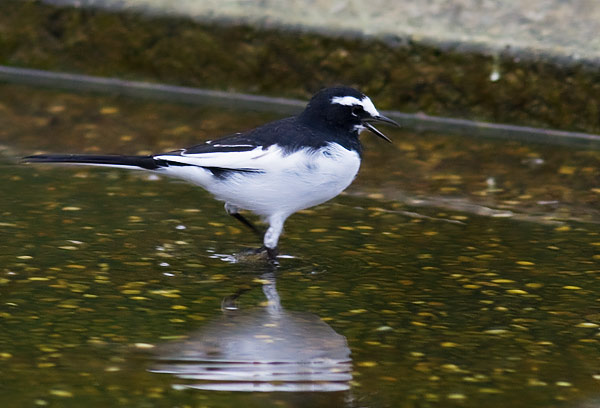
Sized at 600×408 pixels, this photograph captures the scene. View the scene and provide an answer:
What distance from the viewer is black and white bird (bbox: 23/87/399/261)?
5223mm

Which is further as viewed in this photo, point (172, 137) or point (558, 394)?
point (172, 137)

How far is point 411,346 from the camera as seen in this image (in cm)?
451

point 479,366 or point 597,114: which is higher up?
point 597,114

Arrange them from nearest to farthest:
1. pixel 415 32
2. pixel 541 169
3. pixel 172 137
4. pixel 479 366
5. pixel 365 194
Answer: pixel 479 366
pixel 365 194
pixel 541 169
pixel 172 137
pixel 415 32

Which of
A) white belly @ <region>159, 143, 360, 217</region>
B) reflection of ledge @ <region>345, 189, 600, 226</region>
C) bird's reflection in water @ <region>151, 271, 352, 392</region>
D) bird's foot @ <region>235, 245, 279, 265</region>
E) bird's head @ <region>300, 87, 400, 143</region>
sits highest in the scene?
bird's head @ <region>300, 87, 400, 143</region>

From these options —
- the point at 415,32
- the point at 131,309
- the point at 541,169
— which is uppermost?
the point at 415,32

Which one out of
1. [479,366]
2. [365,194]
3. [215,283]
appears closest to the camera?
[479,366]

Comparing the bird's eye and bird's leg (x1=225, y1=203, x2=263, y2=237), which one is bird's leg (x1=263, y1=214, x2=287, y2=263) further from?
the bird's eye

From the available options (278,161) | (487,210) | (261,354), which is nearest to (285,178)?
(278,161)

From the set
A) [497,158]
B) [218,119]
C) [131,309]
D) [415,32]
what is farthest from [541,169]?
[131,309]

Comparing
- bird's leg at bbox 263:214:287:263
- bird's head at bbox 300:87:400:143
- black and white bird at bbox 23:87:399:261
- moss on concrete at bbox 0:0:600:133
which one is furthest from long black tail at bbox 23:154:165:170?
moss on concrete at bbox 0:0:600:133

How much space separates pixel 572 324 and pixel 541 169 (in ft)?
8.50

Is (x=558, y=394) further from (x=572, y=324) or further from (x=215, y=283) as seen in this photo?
(x=215, y=283)

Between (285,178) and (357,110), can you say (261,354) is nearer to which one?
(285,178)
